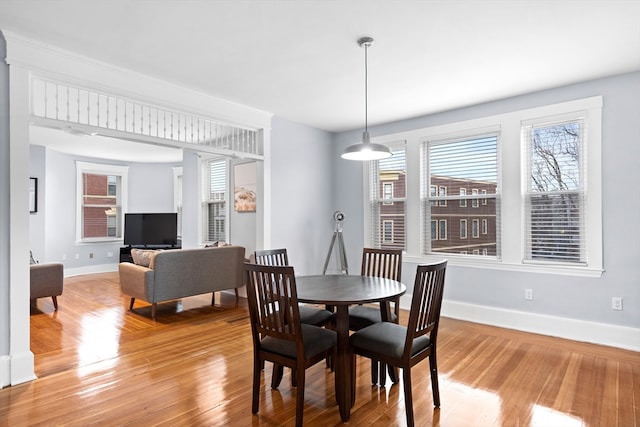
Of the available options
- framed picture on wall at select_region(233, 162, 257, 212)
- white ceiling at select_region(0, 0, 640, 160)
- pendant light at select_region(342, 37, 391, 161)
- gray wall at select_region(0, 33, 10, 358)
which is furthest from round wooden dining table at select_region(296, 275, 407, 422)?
framed picture on wall at select_region(233, 162, 257, 212)

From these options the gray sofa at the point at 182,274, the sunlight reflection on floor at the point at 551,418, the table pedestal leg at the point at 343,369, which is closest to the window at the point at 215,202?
the gray sofa at the point at 182,274

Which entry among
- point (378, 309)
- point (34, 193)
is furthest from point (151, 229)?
point (378, 309)

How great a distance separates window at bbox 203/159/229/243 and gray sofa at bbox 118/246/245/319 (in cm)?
110

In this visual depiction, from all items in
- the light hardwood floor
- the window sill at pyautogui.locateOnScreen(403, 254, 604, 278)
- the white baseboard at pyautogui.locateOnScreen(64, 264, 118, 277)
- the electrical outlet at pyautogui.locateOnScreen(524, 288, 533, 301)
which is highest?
the window sill at pyautogui.locateOnScreen(403, 254, 604, 278)

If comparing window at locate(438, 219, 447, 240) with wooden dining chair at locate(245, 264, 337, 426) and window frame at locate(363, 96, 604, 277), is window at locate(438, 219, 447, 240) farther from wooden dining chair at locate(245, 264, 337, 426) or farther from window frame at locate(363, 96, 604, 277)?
wooden dining chair at locate(245, 264, 337, 426)

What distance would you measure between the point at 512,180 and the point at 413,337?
9.16 ft

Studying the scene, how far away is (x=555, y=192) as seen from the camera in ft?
12.6

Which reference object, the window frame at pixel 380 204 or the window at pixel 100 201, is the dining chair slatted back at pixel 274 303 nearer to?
the window frame at pixel 380 204

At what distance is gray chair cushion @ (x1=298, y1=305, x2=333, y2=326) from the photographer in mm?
2834

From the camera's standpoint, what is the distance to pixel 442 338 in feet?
12.3

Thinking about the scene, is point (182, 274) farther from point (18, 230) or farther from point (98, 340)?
point (18, 230)

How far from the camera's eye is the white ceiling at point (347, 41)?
240 centimetres

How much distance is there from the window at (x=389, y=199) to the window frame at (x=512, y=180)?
14cm

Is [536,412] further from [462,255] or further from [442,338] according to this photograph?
[462,255]
